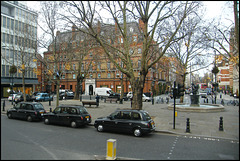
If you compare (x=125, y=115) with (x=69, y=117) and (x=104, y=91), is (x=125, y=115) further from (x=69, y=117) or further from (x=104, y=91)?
(x=104, y=91)

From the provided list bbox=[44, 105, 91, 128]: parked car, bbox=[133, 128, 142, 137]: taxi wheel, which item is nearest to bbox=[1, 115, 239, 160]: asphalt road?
bbox=[133, 128, 142, 137]: taxi wheel

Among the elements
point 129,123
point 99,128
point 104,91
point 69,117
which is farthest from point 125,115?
point 104,91

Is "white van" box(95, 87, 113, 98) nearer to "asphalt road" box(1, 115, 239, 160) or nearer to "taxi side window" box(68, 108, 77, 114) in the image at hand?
"taxi side window" box(68, 108, 77, 114)

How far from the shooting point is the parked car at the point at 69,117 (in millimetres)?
11602

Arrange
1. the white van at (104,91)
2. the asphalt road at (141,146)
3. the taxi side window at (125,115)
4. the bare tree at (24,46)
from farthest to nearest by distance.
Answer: the white van at (104,91) → the bare tree at (24,46) → the taxi side window at (125,115) → the asphalt road at (141,146)

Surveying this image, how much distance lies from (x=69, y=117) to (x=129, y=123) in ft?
14.7

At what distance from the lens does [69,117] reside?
38.9ft

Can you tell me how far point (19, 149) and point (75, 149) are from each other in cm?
350

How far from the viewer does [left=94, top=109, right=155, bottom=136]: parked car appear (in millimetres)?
9603

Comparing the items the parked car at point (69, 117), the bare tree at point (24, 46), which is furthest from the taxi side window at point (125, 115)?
the bare tree at point (24, 46)

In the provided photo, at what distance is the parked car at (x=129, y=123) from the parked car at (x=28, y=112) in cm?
549

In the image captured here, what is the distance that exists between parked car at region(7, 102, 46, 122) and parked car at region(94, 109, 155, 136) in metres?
5.49

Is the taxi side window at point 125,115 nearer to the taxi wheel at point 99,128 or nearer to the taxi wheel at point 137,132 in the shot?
the taxi wheel at point 137,132

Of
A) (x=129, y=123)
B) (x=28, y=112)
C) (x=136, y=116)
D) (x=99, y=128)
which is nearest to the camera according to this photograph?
(x=129, y=123)
